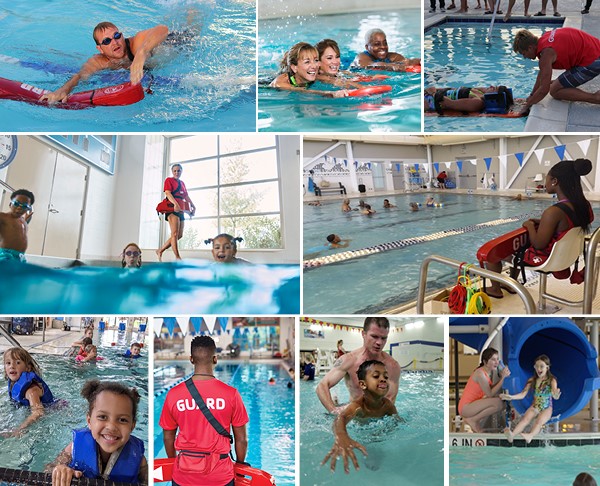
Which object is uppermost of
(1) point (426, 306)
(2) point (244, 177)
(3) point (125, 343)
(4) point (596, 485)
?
(2) point (244, 177)

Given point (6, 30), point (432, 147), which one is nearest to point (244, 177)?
point (432, 147)

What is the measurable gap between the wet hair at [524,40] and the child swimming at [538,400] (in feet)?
5.47

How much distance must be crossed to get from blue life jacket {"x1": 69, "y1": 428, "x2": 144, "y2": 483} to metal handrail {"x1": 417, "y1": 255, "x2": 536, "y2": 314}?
5.55 ft

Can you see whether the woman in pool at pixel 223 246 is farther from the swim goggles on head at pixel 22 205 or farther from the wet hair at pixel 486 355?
the wet hair at pixel 486 355

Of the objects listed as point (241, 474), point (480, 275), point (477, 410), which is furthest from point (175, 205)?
point (477, 410)

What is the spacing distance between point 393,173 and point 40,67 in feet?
6.63

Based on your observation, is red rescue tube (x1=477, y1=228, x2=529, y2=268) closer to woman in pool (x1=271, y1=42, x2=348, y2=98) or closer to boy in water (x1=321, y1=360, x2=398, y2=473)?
boy in water (x1=321, y1=360, x2=398, y2=473)

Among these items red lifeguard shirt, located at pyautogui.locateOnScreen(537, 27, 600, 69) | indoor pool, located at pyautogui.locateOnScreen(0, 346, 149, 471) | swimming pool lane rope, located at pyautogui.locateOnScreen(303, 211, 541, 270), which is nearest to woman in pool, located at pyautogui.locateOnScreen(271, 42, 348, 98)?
swimming pool lane rope, located at pyautogui.locateOnScreen(303, 211, 541, 270)

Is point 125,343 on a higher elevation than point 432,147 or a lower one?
lower

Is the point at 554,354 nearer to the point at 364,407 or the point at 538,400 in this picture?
the point at 538,400

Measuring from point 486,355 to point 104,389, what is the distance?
2.09m

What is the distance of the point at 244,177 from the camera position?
3.29m

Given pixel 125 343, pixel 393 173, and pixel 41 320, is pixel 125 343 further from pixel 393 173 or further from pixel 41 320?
pixel 393 173

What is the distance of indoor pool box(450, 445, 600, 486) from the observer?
328cm
